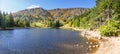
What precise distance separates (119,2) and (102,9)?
10.3m

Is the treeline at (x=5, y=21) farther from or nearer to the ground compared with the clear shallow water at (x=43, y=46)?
farther from the ground

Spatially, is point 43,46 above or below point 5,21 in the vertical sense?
below

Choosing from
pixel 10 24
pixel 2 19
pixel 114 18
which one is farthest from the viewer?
pixel 10 24

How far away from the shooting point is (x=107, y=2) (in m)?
67.0

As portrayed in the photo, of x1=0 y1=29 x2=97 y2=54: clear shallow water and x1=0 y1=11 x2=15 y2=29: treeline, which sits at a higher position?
x1=0 y1=11 x2=15 y2=29: treeline

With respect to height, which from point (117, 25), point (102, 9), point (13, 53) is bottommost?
point (13, 53)

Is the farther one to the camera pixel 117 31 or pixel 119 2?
pixel 119 2

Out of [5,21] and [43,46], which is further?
[5,21]

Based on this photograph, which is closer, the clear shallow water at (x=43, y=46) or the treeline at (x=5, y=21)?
the clear shallow water at (x=43, y=46)

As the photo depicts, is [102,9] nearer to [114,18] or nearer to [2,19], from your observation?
[114,18]

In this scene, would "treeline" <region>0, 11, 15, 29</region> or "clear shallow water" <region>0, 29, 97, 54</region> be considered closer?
"clear shallow water" <region>0, 29, 97, 54</region>

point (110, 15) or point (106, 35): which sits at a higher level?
point (110, 15)

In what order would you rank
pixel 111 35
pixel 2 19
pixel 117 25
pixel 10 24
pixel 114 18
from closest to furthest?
pixel 111 35 → pixel 117 25 → pixel 114 18 → pixel 2 19 → pixel 10 24

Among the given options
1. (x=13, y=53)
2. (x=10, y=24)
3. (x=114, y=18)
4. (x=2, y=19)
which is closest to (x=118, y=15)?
(x=114, y=18)
